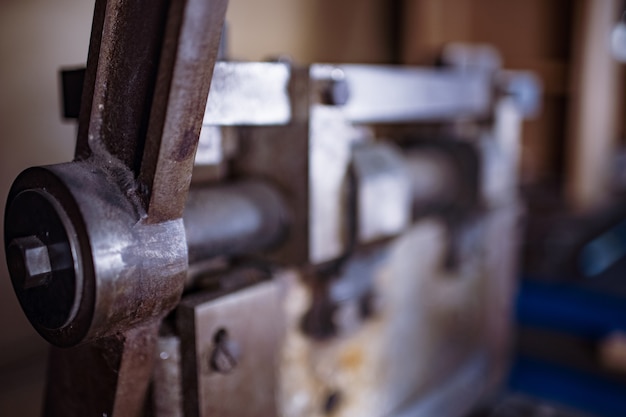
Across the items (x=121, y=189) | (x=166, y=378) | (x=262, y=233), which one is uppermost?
(x=121, y=189)

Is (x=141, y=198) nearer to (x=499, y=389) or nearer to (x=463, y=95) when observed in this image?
(x=463, y=95)

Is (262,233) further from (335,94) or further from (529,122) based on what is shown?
(529,122)

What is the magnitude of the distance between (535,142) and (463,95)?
6.49 feet

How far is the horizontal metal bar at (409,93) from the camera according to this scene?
83 centimetres

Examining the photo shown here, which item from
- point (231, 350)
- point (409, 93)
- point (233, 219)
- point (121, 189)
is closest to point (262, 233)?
point (233, 219)

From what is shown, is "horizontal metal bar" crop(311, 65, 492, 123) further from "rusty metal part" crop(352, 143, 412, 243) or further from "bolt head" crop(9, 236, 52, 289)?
"bolt head" crop(9, 236, 52, 289)

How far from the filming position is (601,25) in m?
2.70

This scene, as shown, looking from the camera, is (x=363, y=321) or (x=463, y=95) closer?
(x=363, y=321)

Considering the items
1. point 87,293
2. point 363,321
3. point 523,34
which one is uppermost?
point 523,34

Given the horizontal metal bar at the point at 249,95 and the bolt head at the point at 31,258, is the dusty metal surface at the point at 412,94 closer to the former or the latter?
the horizontal metal bar at the point at 249,95

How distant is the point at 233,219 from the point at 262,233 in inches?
2.0

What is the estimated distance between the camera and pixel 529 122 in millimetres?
2936

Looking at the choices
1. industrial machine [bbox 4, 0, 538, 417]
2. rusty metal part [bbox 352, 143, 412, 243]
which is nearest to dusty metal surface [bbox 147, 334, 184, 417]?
industrial machine [bbox 4, 0, 538, 417]

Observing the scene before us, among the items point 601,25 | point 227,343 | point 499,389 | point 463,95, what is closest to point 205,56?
point 227,343
